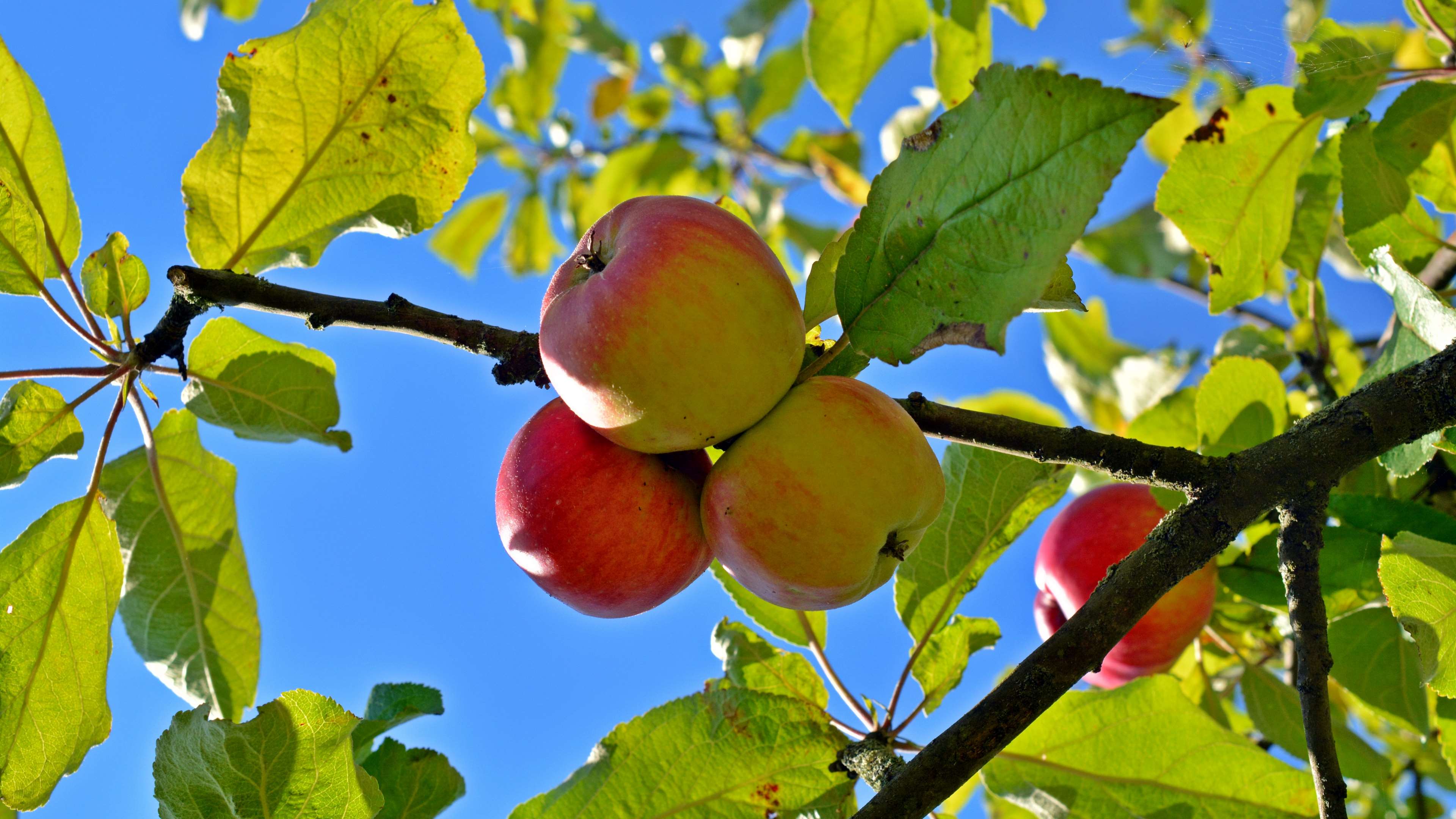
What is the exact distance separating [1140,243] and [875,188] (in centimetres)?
216

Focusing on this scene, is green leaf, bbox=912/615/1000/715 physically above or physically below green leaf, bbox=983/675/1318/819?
above

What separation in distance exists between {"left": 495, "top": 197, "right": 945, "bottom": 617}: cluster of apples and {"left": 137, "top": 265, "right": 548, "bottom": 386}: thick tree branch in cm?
7

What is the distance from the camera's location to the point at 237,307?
113cm

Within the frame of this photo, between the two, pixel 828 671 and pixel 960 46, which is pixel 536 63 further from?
pixel 828 671

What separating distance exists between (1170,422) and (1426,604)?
0.80 m

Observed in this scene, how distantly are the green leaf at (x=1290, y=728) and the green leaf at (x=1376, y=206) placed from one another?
0.80m

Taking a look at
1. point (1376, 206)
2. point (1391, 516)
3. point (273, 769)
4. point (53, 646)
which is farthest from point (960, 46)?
point (53, 646)

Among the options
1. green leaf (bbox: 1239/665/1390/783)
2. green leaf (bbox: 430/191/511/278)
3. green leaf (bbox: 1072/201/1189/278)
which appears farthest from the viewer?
green leaf (bbox: 430/191/511/278)

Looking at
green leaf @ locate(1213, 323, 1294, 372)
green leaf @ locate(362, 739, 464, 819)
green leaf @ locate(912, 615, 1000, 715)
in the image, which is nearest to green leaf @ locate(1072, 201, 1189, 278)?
green leaf @ locate(1213, 323, 1294, 372)

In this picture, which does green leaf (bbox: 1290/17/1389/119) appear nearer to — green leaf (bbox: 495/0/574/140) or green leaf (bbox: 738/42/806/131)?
green leaf (bbox: 738/42/806/131)

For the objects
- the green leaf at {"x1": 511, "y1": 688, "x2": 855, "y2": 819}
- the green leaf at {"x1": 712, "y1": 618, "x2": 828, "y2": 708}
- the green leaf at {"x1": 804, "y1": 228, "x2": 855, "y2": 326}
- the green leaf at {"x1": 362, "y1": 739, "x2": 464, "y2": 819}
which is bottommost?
the green leaf at {"x1": 511, "y1": 688, "x2": 855, "y2": 819}

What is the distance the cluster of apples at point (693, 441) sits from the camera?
3.10 feet

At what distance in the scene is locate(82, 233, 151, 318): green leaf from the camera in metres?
1.31

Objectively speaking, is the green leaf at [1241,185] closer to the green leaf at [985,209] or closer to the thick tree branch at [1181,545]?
the thick tree branch at [1181,545]
